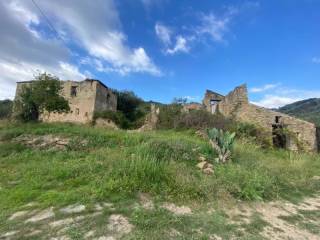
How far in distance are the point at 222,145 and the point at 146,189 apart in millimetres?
3795

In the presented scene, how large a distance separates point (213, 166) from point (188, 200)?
7.56ft

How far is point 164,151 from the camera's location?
7.15 metres

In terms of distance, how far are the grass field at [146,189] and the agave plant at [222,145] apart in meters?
0.29

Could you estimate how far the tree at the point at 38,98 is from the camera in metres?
16.2

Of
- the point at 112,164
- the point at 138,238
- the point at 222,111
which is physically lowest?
the point at 138,238

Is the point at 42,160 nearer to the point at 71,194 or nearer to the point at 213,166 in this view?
the point at 71,194

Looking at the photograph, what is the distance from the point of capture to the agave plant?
7324mm

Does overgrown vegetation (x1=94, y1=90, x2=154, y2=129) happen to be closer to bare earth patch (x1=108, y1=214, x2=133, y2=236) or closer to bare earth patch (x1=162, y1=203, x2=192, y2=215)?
bare earth patch (x1=162, y1=203, x2=192, y2=215)

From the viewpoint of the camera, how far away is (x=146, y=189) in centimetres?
470

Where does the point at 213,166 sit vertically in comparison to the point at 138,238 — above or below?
above

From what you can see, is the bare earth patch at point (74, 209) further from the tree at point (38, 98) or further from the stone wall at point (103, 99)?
the stone wall at point (103, 99)

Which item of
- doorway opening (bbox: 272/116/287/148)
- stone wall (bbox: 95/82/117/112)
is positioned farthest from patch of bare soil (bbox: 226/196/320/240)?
stone wall (bbox: 95/82/117/112)

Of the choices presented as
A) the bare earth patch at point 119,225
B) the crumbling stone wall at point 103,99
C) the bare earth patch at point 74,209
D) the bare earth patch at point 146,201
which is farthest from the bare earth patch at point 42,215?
the crumbling stone wall at point 103,99

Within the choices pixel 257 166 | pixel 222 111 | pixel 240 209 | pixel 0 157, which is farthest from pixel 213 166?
pixel 222 111
